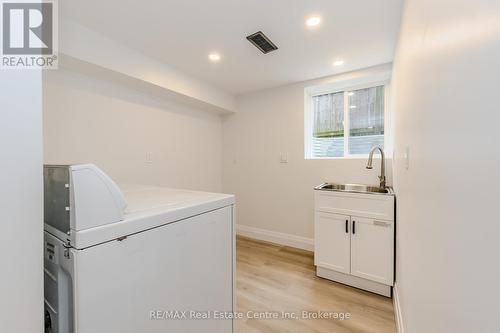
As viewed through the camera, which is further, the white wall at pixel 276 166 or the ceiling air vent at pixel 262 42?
the white wall at pixel 276 166

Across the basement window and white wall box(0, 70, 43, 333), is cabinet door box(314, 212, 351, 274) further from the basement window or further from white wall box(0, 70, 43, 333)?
white wall box(0, 70, 43, 333)

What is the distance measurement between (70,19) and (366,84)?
3043 millimetres

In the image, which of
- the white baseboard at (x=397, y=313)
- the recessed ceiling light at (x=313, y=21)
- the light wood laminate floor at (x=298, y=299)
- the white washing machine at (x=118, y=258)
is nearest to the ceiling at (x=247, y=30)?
the recessed ceiling light at (x=313, y=21)

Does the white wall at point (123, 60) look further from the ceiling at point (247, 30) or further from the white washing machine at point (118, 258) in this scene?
the white washing machine at point (118, 258)

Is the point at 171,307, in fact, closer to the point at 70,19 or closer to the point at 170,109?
the point at 70,19

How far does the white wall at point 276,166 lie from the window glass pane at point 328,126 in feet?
0.77

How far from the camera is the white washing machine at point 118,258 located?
2.07 ft

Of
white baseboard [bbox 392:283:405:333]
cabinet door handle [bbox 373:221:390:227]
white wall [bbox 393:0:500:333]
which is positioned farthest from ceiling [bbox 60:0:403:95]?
white baseboard [bbox 392:283:405:333]

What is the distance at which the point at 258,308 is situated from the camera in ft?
5.62

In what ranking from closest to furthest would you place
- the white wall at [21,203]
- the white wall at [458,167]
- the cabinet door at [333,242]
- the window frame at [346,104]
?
the white wall at [458,167]
the white wall at [21,203]
the cabinet door at [333,242]
the window frame at [346,104]

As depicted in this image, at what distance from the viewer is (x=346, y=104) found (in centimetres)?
275

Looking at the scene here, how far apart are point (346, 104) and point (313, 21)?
1397 millimetres

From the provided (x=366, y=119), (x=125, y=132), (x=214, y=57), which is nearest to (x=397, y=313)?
(x=366, y=119)

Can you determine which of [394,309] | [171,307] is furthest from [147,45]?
[394,309]
